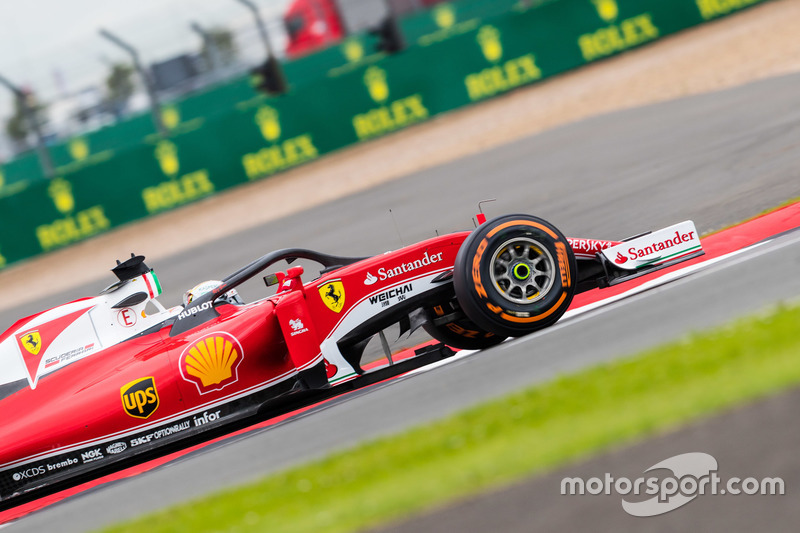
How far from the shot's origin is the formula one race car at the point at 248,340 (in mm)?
6453

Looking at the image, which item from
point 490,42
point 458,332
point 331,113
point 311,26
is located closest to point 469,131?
point 490,42

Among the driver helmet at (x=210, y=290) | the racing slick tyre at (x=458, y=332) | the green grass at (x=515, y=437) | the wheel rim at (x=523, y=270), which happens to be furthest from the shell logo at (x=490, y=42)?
the green grass at (x=515, y=437)

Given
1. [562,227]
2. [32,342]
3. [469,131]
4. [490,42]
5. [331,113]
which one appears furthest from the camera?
[490,42]

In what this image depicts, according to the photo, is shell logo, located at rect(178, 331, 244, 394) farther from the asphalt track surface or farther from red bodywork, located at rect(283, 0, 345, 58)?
red bodywork, located at rect(283, 0, 345, 58)

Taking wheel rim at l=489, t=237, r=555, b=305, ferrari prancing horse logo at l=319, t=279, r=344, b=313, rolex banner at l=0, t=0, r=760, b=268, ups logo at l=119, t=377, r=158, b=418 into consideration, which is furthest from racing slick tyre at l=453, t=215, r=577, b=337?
rolex banner at l=0, t=0, r=760, b=268

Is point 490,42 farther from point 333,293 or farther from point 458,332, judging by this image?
point 333,293

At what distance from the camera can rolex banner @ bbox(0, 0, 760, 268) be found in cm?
2169

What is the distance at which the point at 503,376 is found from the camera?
217 inches

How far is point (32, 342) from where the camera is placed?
688cm

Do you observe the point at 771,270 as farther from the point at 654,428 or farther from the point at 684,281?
the point at 654,428

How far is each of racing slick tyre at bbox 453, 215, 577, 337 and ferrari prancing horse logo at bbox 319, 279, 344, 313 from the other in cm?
77

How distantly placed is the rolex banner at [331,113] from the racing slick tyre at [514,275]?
16328 mm

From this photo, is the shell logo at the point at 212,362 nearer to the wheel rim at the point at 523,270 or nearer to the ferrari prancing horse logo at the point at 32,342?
the ferrari prancing horse logo at the point at 32,342

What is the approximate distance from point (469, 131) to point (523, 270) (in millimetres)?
14609
